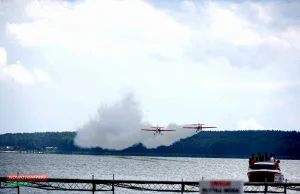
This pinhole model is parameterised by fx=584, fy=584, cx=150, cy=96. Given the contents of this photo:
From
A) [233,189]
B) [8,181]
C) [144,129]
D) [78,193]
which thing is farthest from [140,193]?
[144,129]

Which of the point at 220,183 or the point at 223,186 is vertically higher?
the point at 220,183

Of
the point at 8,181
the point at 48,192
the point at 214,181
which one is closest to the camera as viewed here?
the point at 214,181

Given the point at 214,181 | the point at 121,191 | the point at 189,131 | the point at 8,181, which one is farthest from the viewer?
the point at 189,131

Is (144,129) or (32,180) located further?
(144,129)

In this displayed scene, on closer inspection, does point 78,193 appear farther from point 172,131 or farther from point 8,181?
point 172,131

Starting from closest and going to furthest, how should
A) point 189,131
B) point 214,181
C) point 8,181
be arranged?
point 214,181, point 8,181, point 189,131

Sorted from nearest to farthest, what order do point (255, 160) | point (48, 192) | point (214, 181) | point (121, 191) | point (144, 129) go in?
point (214, 181) → point (48, 192) → point (121, 191) → point (255, 160) → point (144, 129)

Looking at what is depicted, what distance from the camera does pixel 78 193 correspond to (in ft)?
239

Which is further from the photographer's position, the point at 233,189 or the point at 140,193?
the point at 140,193

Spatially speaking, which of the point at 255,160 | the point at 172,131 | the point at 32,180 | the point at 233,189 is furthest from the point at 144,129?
the point at 233,189

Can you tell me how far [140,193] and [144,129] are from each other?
12382cm

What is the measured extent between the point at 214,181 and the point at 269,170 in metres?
52.6

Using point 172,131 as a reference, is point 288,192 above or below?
below

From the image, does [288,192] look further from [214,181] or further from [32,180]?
[214,181]
